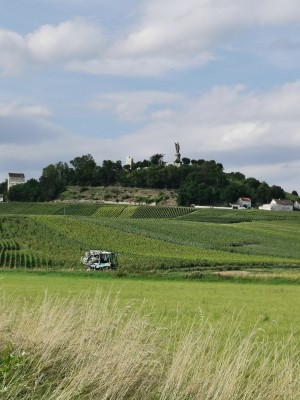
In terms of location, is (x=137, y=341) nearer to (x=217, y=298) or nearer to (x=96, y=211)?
(x=217, y=298)

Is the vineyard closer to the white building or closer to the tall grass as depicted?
the tall grass

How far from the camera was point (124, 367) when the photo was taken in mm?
8672

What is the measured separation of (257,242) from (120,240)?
2041 centimetres

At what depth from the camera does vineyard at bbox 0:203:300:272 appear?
61500mm

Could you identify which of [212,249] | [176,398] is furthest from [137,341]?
[212,249]

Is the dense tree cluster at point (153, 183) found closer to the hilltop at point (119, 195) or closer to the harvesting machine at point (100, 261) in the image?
the hilltop at point (119, 195)

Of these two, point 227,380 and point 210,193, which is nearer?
point 227,380

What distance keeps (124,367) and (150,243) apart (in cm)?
7539

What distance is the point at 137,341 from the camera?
934 cm

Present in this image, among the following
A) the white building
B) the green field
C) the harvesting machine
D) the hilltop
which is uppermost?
the hilltop

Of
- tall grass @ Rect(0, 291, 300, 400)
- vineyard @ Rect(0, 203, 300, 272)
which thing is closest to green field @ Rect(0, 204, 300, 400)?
tall grass @ Rect(0, 291, 300, 400)

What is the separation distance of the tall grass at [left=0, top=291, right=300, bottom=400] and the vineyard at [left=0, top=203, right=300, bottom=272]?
129 ft

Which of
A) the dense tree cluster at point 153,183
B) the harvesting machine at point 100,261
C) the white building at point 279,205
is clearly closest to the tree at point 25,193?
the dense tree cluster at point 153,183

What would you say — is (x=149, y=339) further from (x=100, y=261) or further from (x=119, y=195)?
(x=119, y=195)
